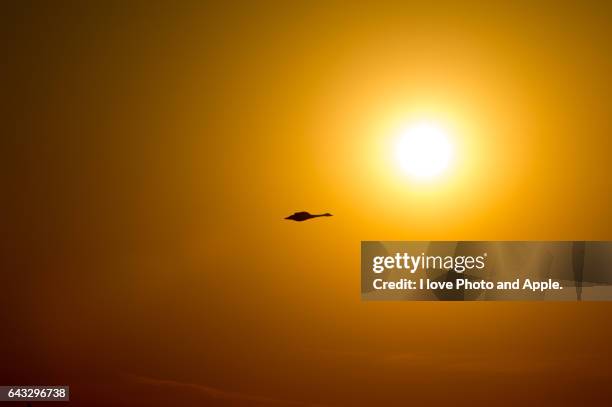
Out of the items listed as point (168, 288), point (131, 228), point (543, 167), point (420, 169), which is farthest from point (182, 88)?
Answer: point (543, 167)

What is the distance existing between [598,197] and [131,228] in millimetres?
1592

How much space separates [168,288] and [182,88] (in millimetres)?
690

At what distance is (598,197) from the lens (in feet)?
8.17

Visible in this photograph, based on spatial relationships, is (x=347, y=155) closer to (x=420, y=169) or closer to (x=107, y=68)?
(x=420, y=169)

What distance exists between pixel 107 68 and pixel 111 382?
1.08 meters

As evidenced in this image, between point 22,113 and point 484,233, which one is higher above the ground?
point 22,113

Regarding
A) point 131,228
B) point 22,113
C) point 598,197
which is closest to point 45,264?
point 131,228

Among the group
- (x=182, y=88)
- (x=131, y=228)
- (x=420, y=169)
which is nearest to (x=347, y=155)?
(x=420, y=169)

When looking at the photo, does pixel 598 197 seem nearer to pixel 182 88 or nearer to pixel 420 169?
pixel 420 169

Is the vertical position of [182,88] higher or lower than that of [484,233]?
higher

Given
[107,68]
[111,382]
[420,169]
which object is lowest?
[111,382]

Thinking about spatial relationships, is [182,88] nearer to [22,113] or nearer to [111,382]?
[22,113]

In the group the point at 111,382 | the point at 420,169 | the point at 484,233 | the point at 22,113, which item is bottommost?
the point at 111,382

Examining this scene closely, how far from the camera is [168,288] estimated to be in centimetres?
252
